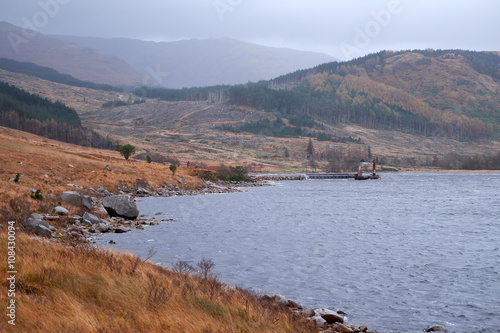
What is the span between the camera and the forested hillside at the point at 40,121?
4604 inches

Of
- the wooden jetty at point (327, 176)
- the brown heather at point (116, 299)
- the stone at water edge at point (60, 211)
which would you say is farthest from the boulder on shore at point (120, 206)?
the wooden jetty at point (327, 176)

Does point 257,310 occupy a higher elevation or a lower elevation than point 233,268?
higher

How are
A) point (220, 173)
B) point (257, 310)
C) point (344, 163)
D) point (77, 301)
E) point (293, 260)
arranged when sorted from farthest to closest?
1. point (344, 163)
2. point (220, 173)
3. point (293, 260)
4. point (257, 310)
5. point (77, 301)

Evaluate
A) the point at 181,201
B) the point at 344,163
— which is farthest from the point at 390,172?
the point at 181,201

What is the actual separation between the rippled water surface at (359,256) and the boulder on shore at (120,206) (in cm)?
312

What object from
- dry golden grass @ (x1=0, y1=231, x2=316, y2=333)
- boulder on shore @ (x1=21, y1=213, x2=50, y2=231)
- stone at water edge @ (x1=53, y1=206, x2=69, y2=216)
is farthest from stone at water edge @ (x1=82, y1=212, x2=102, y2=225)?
dry golden grass @ (x1=0, y1=231, x2=316, y2=333)

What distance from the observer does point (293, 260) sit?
76.3 ft

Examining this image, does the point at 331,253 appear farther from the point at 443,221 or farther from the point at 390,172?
the point at 390,172

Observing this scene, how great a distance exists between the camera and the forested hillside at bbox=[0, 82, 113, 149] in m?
117

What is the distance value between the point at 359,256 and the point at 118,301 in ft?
56.7

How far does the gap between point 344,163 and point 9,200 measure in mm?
142541

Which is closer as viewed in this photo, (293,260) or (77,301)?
(77,301)

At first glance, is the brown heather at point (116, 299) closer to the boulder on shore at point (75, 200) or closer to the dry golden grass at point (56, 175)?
the dry golden grass at point (56, 175)

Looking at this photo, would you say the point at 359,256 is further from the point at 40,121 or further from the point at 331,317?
the point at 40,121
